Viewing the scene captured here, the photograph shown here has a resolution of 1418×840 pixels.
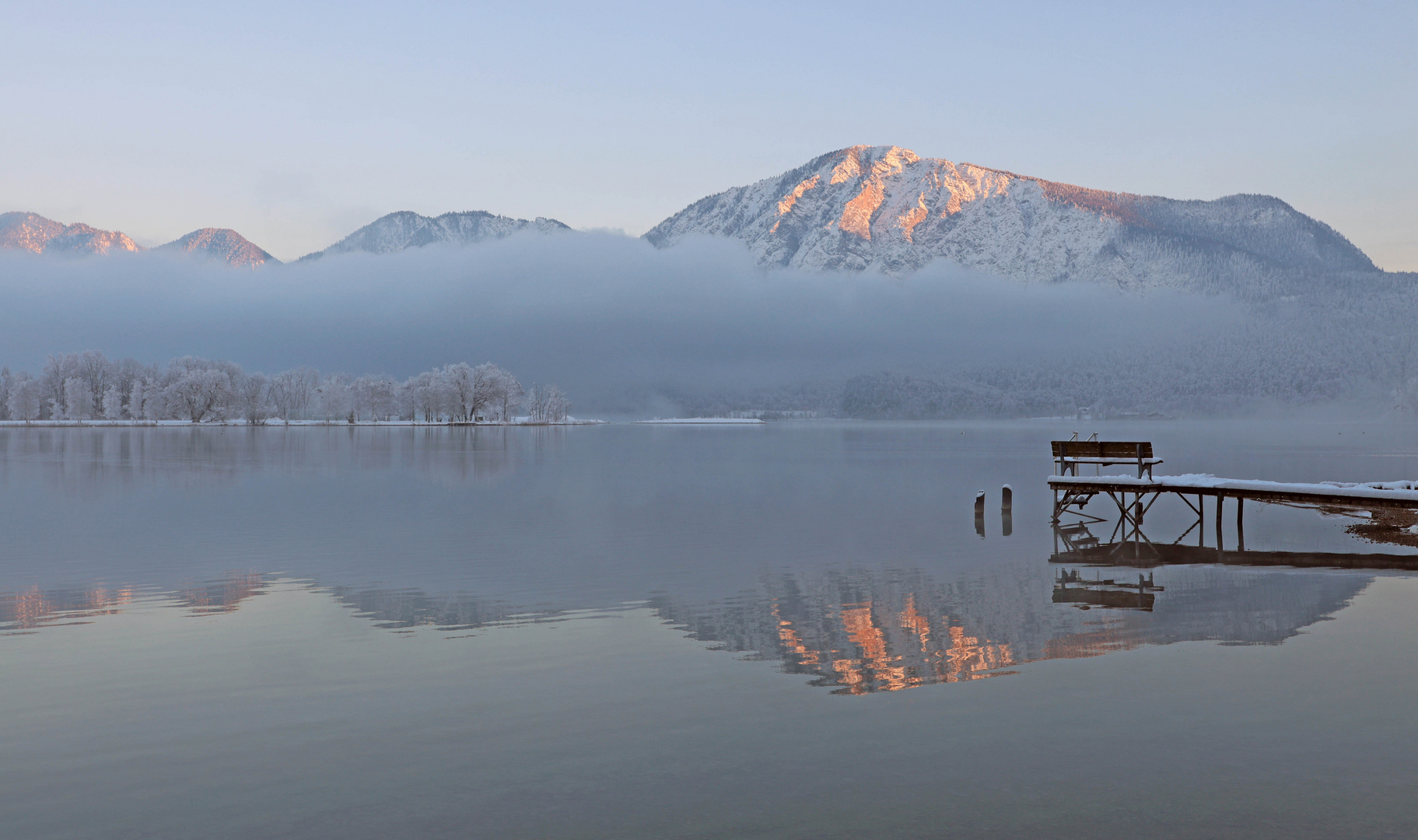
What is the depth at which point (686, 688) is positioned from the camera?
15.3m

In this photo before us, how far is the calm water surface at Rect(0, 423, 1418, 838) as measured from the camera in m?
10.5

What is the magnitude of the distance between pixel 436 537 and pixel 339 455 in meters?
67.8

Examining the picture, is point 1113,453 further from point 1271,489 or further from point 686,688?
point 686,688

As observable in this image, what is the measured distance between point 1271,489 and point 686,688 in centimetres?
2804

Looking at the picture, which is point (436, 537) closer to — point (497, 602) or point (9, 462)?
point (497, 602)

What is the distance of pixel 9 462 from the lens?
3174 inches

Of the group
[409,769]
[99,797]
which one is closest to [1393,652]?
[409,769]

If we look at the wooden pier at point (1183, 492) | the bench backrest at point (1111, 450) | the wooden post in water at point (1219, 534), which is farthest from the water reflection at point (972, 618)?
the bench backrest at point (1111, 450)

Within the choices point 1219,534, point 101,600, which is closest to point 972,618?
point 1219,534

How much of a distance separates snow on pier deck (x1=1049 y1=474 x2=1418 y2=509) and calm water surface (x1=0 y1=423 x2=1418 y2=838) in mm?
1709

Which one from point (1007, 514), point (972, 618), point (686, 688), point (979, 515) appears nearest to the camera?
point (686, 688)

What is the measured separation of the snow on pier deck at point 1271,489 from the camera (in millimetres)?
33000

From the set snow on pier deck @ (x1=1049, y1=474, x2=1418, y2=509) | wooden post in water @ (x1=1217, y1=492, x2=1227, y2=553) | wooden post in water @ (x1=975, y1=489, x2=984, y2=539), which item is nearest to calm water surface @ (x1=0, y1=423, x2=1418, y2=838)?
wooden post in water @ (x1=1217, y1=492, x2=1227, y2=553)

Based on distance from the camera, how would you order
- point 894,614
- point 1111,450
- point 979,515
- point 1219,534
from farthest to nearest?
1. point 979,515
2. point 1111,450
3. point 1219,534
4. point 894,614
